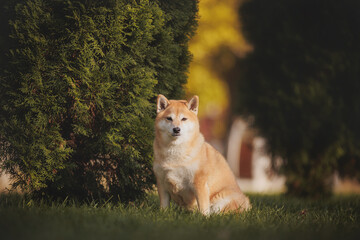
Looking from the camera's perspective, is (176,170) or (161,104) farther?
(161,104)

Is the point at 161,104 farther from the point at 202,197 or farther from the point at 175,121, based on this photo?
the point at 202,197

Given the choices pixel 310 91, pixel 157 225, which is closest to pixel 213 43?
pixel 310 91

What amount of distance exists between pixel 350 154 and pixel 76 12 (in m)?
6.68

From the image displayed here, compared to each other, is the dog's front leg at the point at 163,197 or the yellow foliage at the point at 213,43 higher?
the yellow foliage at the point at 213,43

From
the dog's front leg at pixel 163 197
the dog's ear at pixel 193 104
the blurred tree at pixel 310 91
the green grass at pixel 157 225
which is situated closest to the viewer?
the green grass at pixel 157 225

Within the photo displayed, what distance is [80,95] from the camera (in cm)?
504

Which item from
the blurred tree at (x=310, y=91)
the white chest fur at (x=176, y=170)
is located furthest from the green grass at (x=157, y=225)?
the blurred tree at (x=310, y=91)

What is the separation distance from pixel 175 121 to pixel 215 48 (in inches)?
345

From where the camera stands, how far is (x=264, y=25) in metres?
9.33

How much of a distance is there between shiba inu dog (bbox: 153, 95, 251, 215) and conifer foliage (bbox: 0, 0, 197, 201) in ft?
1.54

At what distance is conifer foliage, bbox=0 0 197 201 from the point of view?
4.91m

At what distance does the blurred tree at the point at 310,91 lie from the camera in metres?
8.33

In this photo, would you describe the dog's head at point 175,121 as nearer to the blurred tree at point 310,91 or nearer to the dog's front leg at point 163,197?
the dog's front leg at point 163,197

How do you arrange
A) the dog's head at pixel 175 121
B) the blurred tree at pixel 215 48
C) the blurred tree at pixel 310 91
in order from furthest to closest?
the blurred tree at pixel 215 48, the blurred tree at pixel 310 91, the dog's head at pixel 175 121
